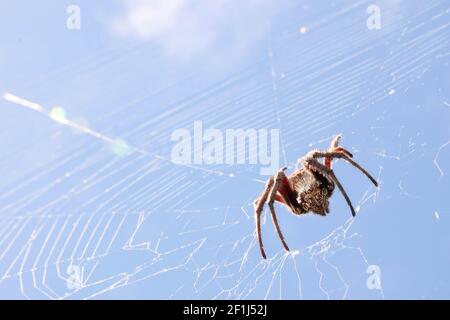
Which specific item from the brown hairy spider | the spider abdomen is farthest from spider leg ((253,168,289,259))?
the spider abdomen

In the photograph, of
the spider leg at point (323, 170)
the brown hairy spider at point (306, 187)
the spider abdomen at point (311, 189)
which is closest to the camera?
the spider leg at point (323, 170)

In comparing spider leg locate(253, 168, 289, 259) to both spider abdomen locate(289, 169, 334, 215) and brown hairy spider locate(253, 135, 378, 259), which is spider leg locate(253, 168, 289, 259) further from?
spider abdomen locate(289, 169, 334, 215)

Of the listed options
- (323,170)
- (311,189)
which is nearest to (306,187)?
(311,189)

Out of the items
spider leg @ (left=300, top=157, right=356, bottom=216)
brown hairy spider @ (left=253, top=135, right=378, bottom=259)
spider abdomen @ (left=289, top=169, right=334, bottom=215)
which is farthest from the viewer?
spider abdomen @ (left=289, top=169, right=334, bottom=215)

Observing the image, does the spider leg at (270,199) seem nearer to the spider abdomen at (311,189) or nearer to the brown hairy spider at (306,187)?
the brown hairy spider at (306,187)

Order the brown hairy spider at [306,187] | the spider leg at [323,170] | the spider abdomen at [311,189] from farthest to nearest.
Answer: the spider abdomen at [311,189] → the brown hairy spider at [306,187] → the spider leg at [323,170]

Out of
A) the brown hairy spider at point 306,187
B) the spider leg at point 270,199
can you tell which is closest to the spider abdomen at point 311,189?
the brown hairy spider at point 306,187
